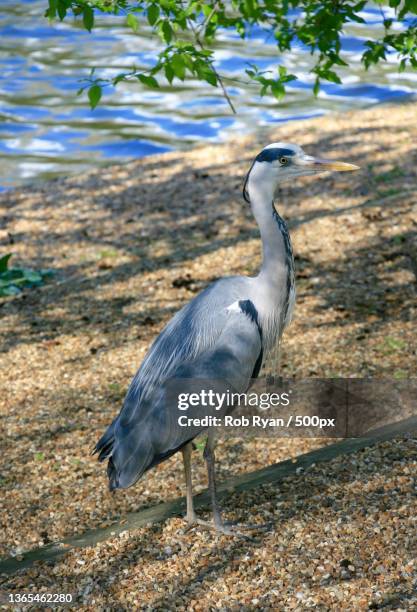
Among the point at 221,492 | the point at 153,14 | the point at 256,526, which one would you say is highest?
the point at 153,14

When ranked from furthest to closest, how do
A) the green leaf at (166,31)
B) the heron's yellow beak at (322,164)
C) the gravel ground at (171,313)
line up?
the green leaf at (166,31) < the heron's yellow beak at (322,164) < the gravel ground at (171,313)

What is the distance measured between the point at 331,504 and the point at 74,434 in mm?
2192

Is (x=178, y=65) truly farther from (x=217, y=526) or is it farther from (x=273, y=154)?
(x=217, y=526)

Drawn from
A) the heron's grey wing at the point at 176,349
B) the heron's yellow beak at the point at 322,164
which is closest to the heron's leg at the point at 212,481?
the heron's grey wing at the point at 176,349

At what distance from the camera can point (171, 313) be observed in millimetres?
7898

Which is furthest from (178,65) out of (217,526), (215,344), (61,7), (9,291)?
(9,291)

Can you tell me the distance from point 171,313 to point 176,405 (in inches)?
127

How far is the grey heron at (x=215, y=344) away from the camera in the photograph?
185 inches

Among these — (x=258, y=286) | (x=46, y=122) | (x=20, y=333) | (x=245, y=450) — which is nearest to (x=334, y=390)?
(x=245, y=450)

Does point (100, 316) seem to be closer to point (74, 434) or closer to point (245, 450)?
point (74, 434)

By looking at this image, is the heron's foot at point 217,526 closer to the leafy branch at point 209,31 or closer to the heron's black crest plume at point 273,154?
the heron's black crest plume at point 273,154

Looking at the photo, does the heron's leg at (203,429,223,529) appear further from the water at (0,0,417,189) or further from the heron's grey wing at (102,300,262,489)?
the water at (0,0,417,189)

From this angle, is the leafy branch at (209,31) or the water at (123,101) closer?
the leafy branch at (209,31)

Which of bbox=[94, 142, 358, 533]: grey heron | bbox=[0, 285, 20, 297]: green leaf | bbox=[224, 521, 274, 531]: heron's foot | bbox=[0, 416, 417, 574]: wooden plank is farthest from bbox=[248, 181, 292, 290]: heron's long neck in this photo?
bbox=[0, 285, 20, 297]: green leaf
